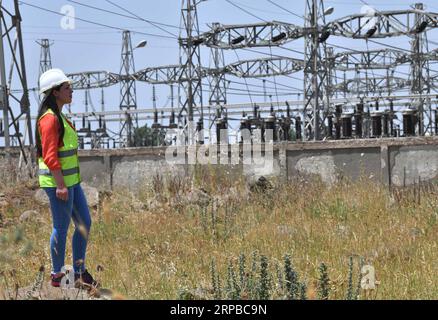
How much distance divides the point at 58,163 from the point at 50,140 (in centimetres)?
17

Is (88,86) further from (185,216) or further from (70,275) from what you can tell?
(70,275)

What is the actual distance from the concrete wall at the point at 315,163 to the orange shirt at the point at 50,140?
270 inches

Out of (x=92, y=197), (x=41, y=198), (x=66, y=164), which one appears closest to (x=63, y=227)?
(x=66, y=164)

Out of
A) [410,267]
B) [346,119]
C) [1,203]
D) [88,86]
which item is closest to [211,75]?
[88,86]

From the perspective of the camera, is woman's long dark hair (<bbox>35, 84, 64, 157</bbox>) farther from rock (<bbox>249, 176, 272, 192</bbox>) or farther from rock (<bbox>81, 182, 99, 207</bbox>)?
rock (<bbox>249, 176, 272, 192</bbox>)

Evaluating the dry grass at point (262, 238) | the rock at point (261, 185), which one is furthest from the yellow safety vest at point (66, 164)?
the rock at point (261, 185)

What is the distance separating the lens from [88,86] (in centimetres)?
4744

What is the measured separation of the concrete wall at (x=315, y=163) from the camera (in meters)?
11.2

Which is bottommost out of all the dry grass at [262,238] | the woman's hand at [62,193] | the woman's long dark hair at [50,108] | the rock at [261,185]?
the dry grass at [262,238]

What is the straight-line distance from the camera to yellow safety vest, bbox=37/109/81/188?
531 centimetres

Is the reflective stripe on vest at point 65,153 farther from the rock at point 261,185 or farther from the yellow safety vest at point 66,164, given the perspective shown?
the rock at point 261,185

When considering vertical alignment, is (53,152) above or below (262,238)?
above

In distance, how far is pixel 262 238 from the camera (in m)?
7.30

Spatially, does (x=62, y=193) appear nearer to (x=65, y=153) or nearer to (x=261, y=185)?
(x=65, y=153)
